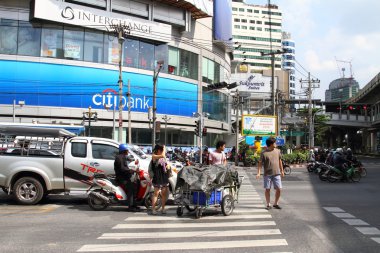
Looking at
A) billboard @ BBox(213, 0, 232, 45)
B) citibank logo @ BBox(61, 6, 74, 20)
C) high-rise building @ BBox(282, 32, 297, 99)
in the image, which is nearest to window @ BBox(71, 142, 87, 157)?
citibank logo @ BBox(61, 6, 74, 20)

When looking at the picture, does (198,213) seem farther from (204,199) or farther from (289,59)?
(289,59)

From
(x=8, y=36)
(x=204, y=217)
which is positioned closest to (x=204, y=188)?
(x=204, y=217)

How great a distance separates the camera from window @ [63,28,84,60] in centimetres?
3934

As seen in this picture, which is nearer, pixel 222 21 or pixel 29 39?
pixel 29 39

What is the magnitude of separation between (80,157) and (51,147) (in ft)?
2.97

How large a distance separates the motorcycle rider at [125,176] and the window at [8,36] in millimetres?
31036

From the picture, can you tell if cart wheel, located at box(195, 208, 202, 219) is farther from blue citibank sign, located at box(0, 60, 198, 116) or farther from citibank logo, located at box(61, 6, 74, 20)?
citibank logo, located at box(61, 6, 74, 20)

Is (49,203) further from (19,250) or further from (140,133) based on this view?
(140,133)

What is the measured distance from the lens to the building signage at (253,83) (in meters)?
Result: 92.5

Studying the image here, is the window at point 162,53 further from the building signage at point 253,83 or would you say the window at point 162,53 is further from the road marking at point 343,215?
the building signage at point 253,83

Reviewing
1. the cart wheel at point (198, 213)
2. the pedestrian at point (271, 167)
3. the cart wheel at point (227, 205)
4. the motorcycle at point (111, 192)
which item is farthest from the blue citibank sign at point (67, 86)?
the cart wheel at point (198, 213)

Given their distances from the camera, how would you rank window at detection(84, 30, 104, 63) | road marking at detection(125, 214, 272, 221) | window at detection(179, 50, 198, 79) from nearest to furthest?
road marking at detection(125, 214, 272, 221) → window at detection(84, 30, 104, 63) → window at detection(179, 50, 198, 79)

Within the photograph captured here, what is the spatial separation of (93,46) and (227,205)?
33.8 meters

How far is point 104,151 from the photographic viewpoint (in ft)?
39.6
